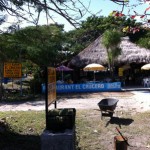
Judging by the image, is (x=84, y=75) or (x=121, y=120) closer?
(x=121, y=120)

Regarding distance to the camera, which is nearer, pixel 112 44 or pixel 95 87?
pixel 95 87

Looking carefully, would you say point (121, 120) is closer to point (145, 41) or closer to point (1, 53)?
point (1, 53)

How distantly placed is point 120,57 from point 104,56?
1.60 metres

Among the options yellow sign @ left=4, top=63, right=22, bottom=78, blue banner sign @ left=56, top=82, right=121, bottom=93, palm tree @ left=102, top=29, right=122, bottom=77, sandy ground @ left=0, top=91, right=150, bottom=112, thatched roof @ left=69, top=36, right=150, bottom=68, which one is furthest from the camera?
thatched roof @ left=69, top=36, right=150, bottom=68

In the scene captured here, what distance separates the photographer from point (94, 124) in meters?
11.5

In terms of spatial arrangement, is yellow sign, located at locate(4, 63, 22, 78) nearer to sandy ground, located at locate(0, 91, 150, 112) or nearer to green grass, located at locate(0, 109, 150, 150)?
sandy ground, located at locate(0, 91, 150, 112)

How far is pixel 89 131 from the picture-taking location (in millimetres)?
10234

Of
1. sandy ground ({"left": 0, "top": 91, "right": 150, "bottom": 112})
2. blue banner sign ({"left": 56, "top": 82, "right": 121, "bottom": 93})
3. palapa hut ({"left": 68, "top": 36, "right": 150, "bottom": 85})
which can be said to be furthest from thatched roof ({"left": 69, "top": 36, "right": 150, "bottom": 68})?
sandy ground ({"left": 0, "top": 91, "right": 150, "bottom": 112})

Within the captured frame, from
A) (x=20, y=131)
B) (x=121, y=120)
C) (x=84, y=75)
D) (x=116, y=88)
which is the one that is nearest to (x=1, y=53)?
(x=20, y=131)

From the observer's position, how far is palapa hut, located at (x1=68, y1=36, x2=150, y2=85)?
3334 cm

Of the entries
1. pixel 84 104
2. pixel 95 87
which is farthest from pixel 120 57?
pixel 84 104

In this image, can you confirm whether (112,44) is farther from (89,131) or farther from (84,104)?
(89,131)

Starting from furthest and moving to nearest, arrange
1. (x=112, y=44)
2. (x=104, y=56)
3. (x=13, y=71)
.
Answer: (x=104, y=56) → (x=112, y=44) → (x=13, y=71)

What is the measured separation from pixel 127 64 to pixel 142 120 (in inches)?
875
